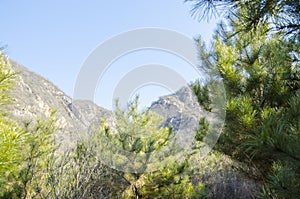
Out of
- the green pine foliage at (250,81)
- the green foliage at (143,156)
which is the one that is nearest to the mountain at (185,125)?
the green foliage at (143,156)

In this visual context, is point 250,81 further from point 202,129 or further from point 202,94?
point 202,129

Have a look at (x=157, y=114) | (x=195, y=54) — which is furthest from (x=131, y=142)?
(x=195, y=54)

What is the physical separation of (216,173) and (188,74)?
14.2ft

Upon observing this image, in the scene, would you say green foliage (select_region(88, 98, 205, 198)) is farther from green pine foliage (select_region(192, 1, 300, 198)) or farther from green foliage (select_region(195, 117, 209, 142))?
green pine foliage (select_region(192, 1, 300, 198))

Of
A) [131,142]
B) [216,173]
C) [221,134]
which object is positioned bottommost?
[216,173]

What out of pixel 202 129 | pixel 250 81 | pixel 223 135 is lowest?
pixel 223 135

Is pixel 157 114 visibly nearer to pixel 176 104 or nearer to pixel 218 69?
pixel 176 104

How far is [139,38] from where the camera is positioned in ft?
14.0

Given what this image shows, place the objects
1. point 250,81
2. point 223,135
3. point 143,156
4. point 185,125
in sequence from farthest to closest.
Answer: point 185,125, point 143,156, point 223,135, point 250,81

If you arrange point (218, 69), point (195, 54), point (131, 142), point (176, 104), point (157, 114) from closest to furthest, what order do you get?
point (218, 69) < point (195, 54) < point (131, 142) < point (157, 114) < point (176, 104)

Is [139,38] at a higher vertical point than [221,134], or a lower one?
higher

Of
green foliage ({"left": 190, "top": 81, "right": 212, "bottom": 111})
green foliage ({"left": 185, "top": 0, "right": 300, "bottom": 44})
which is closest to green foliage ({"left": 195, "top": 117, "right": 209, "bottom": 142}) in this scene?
green foliage ({"left": 190, "top": 81, "right": 212, "bottom": 111})

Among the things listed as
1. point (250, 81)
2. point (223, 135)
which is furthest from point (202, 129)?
point (250, 81)

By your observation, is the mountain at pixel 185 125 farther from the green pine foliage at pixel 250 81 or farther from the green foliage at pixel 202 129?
the green pine foliage at pixel 250 81
